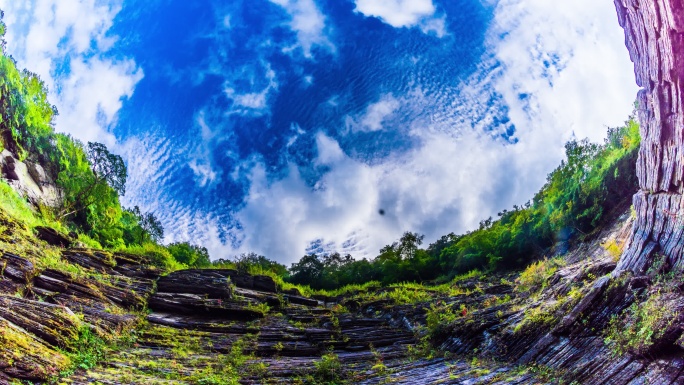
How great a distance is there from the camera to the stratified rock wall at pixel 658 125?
460 inches

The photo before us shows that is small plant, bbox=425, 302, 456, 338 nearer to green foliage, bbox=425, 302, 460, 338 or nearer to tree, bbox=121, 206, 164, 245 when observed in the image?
green foliage, bbox=425, 302, 460, 338

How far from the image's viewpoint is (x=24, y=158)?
37.6 metres

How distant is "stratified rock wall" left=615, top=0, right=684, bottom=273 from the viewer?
460 inches

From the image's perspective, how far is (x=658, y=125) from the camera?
13.1 meters

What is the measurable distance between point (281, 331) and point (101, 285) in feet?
30.5

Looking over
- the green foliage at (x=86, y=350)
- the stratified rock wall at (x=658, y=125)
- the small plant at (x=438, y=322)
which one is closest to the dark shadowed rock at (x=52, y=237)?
the green foliage at (x=86, y=350)

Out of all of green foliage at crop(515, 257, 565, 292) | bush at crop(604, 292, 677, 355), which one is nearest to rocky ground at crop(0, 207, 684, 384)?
bush at crop(604, 292, 677, 355)

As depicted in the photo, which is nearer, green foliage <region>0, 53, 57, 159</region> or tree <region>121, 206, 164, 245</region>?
green foliage <region>0, 53, 57, 159</region>

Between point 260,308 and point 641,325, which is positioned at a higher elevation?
point 260,308

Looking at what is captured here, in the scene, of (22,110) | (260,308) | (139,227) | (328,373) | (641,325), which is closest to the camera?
(641,325)

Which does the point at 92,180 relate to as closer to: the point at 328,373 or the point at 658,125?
the point at 328,373

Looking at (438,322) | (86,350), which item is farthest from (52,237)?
(438,322)

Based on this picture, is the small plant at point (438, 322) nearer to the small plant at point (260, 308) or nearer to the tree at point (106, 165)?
the small plant at point (260, 308)

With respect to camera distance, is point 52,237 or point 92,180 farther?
point 92,180
